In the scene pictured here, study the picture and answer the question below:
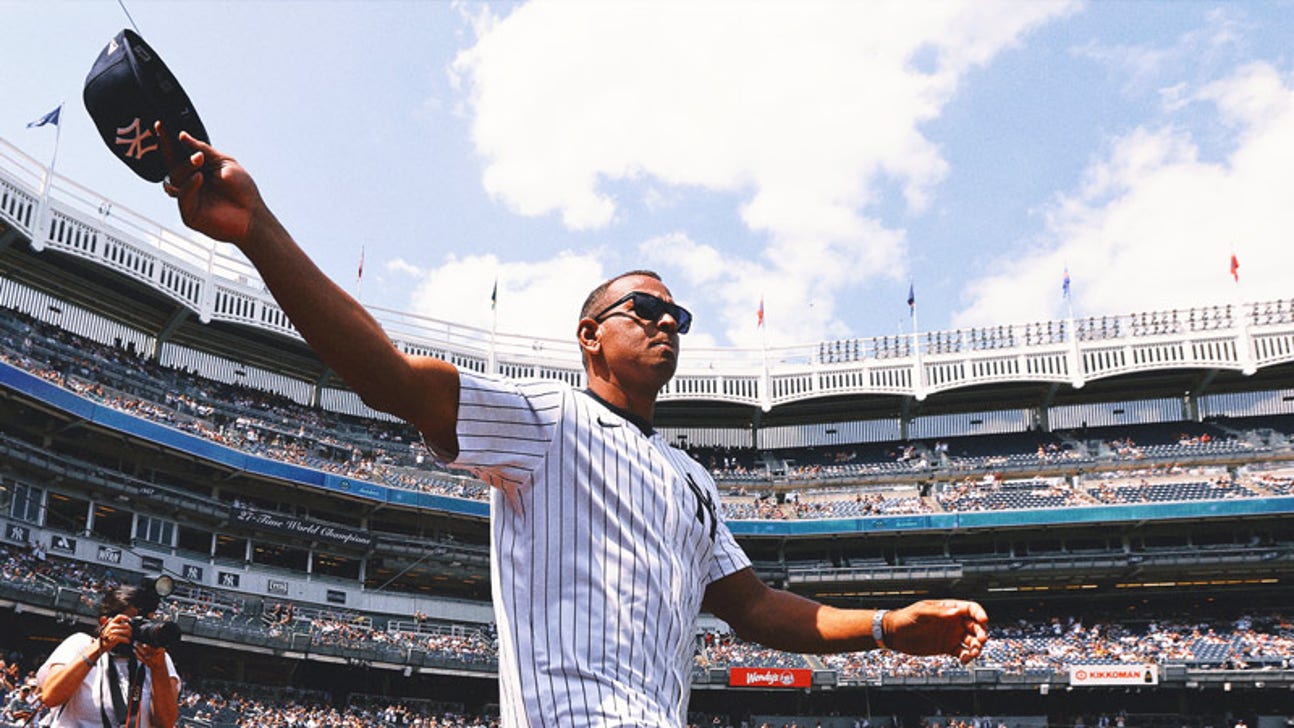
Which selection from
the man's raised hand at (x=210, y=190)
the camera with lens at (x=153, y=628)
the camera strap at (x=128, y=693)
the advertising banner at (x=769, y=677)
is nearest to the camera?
the man's raised hand at (x=210, y=190)

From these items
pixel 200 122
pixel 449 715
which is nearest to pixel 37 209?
pixel 449 715

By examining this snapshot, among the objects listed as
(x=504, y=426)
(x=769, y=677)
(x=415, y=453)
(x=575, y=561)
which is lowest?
(x=769, y=677)

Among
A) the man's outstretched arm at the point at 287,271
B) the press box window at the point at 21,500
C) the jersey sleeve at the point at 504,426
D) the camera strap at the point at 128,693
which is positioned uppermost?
the press box window at the point at 21,500

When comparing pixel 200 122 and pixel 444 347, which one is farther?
pixel 444 347

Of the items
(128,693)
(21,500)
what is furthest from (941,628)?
(21,500)

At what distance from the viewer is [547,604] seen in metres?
2.49

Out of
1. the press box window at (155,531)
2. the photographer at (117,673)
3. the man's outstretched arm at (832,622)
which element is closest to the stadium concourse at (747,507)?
the press box window at (155,531)

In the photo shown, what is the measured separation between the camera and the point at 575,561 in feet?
8.30

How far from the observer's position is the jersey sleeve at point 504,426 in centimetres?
242

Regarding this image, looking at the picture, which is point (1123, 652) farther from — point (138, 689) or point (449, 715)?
point (138, 689)

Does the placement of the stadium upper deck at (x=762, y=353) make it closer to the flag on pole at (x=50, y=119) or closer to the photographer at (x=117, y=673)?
the flag on pole at (x=50, y=119)

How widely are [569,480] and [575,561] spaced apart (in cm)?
21

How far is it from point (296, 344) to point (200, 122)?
45521mm

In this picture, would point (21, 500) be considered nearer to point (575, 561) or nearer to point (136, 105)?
point (136, 105)
